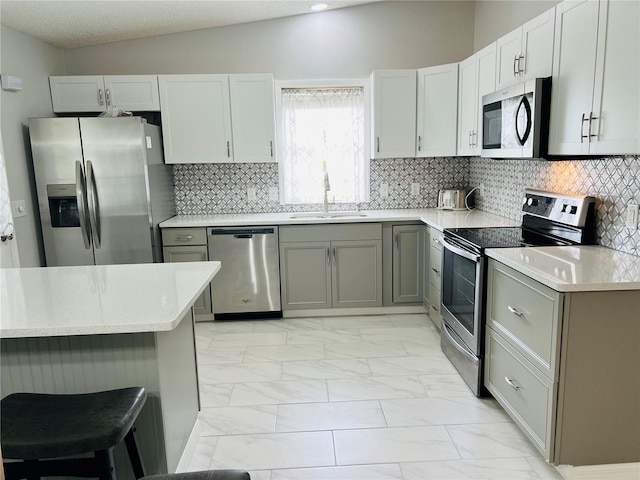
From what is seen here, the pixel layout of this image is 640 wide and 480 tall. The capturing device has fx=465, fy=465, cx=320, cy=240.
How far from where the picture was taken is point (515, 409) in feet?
7.48

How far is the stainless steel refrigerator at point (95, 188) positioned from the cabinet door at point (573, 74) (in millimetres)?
2855

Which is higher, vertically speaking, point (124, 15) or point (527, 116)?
point (124, 15)

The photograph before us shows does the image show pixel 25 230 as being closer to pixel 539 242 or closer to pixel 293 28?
pixel 293 28

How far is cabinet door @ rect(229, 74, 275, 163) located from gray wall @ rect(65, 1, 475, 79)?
1.10 feet

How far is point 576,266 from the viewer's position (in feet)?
6.86

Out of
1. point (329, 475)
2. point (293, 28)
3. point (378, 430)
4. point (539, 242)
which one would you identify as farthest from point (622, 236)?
point (293, 28)

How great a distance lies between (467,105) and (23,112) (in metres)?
3.45

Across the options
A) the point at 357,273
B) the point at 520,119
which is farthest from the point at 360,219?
the point at 520,119

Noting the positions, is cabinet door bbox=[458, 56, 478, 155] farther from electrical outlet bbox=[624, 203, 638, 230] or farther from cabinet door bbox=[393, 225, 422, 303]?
electrical outlet bbox=[624, 203, 638, 230]

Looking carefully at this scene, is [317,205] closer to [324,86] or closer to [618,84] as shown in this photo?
[324,86]

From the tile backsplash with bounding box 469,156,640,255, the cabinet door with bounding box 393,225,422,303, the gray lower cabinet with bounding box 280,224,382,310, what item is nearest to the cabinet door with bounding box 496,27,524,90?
the tile backsplash with bounding box 469,156,640,255

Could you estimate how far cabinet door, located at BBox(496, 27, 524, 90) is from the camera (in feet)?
9.12

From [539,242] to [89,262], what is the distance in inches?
129

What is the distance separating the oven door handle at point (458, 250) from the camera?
8.57 ft
